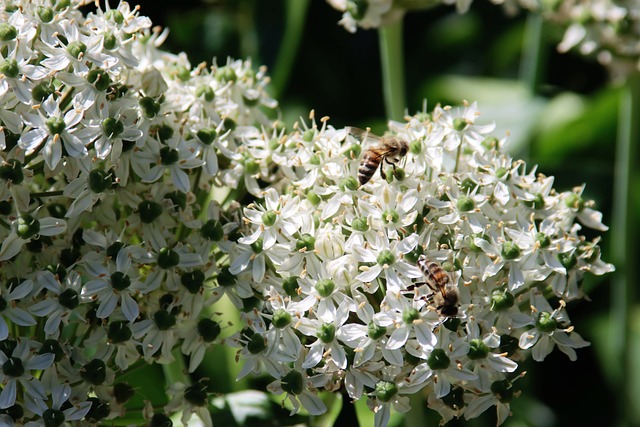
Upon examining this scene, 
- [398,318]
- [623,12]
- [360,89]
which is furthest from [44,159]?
[360,89]

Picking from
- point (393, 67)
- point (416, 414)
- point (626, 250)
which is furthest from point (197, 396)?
point (626, 250)

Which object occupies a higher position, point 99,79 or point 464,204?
point 99,79

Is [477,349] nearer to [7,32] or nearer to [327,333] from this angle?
[327,333]

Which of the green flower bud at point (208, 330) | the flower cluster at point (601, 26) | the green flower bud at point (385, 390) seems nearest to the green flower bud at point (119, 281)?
the green flower bud at point (208, 330)

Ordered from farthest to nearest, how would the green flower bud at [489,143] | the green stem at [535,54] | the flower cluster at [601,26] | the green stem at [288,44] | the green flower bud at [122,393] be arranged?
the green stem at [288,44]
the green stem at [535,54]
the flower cluster at [601,26]
the green flower bud at [489,143]
the green flower bud at [122,393]

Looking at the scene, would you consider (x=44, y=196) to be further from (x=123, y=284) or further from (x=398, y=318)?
(x=398, y=318)

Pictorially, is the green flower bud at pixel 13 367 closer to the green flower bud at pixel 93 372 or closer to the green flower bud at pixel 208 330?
the green flower bud at pixel 93 372

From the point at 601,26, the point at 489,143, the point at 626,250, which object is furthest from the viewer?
the point at 626,250
